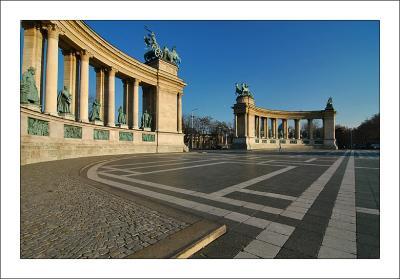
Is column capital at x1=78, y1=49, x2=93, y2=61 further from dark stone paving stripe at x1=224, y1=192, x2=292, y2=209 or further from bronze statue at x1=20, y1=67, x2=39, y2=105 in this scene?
dark stone paving stripe at x1=224, y1=192, x2=292, y2=209

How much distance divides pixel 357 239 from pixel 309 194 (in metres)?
3.01

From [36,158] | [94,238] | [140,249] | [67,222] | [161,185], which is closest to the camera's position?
[140,249]

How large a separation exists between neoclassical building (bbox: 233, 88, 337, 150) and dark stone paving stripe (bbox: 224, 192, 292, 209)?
47.1 metres

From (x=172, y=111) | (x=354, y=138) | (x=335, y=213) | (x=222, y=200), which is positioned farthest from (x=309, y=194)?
(x=354, y=138)

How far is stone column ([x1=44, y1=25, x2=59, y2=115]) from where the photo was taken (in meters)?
16.4

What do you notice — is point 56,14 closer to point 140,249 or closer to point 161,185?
point 161,185

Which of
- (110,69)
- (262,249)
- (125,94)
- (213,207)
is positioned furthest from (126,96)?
(262,249)

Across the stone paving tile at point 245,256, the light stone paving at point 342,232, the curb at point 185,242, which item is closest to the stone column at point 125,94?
the light stone paving at point 342,232

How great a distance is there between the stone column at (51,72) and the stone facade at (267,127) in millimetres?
42095

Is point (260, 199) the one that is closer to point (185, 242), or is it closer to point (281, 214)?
point (281, 214)

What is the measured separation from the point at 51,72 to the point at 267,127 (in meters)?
59.4

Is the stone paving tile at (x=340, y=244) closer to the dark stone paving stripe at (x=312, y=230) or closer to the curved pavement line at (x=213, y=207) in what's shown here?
the dark stone paving stripe at (x=312, y=230)

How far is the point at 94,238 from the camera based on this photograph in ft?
10.4

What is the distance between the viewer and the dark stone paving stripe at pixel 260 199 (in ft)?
17.3
